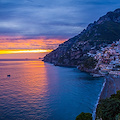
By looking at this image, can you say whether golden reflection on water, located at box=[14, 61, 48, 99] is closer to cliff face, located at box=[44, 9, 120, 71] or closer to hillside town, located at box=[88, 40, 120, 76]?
hillside town, located at box=[88, 40, 120, 76]

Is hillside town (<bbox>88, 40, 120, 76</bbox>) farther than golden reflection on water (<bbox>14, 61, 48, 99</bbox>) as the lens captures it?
Yes

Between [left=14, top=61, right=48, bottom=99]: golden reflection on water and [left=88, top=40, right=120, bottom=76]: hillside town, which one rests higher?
[left=88, top=40, right=120, bottom=76]: hillside town

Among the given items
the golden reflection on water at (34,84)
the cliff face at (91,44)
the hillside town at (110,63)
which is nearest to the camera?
the golden reflection on water at (34,84)

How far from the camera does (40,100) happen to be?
29.5 meters

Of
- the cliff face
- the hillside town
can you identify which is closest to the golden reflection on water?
the hillside town

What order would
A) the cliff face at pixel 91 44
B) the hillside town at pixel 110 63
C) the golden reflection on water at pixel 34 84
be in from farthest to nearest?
the cliff face at pixel 91 44 < the hillside town at pixel 110 63 < the golden reflection on water at pixel 34 84

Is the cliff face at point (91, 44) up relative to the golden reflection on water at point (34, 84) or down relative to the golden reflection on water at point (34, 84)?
up

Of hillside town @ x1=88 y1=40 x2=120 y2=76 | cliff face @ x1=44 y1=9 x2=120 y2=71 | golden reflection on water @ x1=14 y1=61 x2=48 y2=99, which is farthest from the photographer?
cliff face @ x1=44 y1=9 x2=120 y2=71

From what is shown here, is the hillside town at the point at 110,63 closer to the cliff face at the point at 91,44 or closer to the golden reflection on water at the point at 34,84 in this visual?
the cliff face at the point at 91,44

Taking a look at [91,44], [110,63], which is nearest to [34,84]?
[110,63]

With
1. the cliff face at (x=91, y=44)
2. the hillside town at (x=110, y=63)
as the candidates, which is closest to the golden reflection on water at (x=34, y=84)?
the hillside town at (x=110, y=63)

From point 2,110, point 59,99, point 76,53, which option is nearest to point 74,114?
point 59,99

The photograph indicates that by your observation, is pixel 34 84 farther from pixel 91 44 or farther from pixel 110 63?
pixel 91 44

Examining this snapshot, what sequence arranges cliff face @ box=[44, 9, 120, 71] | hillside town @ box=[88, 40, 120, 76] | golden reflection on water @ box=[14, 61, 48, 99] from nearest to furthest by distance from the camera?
golden reflection on water @ box=[14, 61, 48, 99], hillside town @ box=[88, 40, 120, 76], cliff face @ box=[44, 9, 120, 71]
